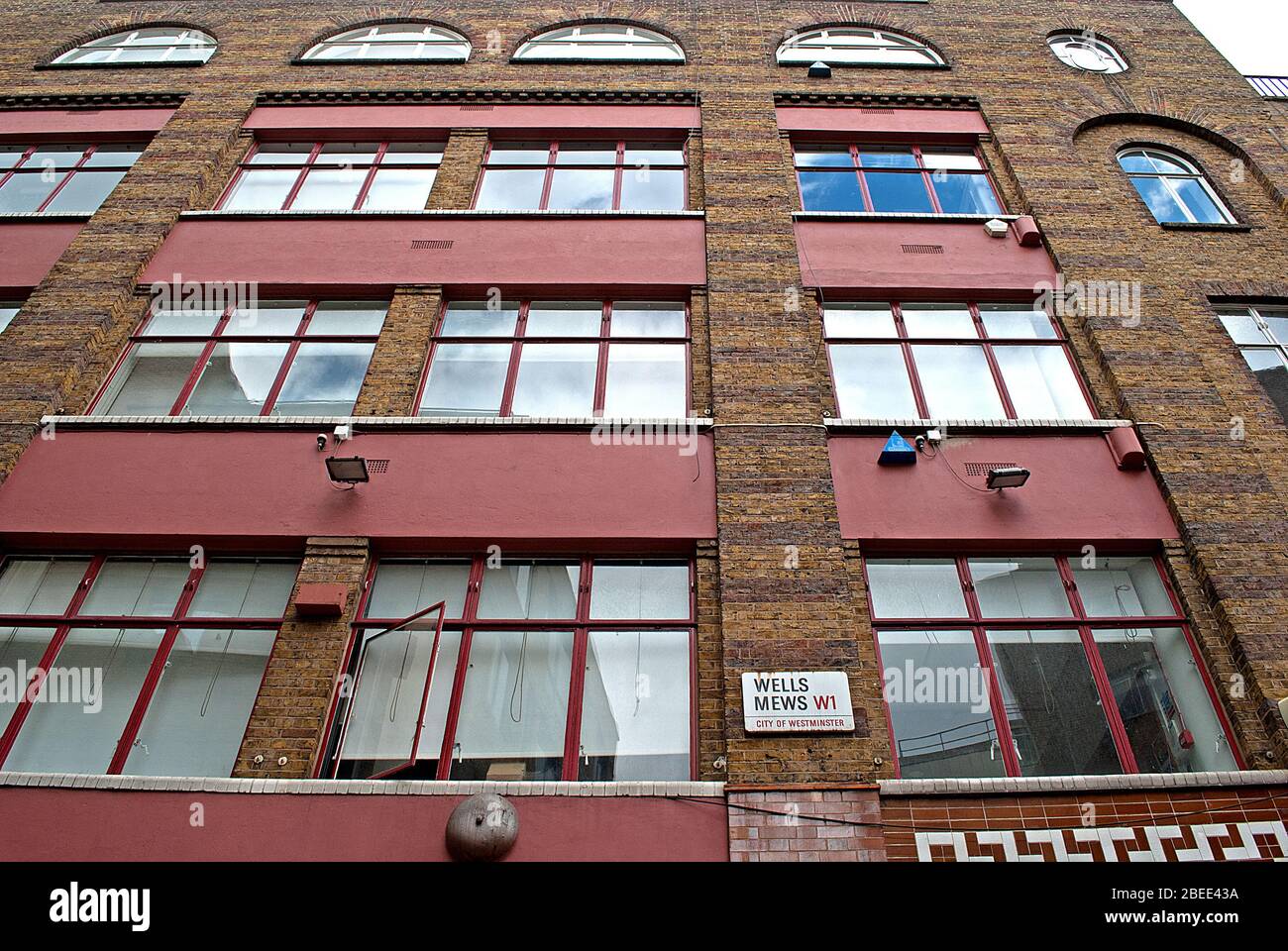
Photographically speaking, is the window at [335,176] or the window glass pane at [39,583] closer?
the window glass pane at [39,583]

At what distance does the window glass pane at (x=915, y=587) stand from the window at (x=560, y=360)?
118 inches

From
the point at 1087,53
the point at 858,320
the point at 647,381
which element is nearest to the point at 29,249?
the point at 647,381

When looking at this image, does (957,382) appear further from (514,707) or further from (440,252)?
(440,252)

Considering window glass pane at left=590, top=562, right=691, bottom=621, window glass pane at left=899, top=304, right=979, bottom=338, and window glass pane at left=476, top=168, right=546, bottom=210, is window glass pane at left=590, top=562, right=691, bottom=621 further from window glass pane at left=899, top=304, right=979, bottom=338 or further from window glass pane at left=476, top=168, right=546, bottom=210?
window glass pane at left=476, top=168, right=546, bottom=210

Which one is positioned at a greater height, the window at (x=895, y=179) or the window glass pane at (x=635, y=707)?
the window at (x=895, y=179)

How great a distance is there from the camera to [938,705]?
799cm

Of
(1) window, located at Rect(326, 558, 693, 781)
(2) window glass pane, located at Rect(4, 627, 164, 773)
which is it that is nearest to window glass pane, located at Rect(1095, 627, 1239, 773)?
(1) window, located at Rect(326, 558, 693, 781)

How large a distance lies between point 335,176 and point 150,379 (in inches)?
196

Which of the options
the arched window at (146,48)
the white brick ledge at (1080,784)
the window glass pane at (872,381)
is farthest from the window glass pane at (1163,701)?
the arched window at (146,48)

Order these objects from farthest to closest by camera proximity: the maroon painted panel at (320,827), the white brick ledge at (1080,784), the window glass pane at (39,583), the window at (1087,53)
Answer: the window at (1087,53), the window glass pane at (39,583), the white brick ledge at (1080,784), the maroon painted panel at (320,827)

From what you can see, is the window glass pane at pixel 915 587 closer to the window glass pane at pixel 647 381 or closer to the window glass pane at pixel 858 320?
the window glass pane at pixel 647 381

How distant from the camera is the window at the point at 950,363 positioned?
34.3 ft

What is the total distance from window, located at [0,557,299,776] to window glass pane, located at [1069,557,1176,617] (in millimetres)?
8567

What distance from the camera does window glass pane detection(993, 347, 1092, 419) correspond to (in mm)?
10398
